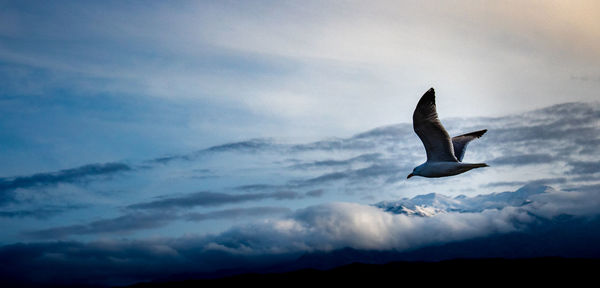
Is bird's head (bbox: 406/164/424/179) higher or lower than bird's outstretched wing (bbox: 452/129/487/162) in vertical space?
lower

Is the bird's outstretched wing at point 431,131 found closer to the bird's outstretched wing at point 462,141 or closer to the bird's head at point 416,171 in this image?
the bird's head at point 416,171

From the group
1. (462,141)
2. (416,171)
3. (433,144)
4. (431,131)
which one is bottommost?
(416,171)

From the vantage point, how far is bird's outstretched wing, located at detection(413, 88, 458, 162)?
109 feet

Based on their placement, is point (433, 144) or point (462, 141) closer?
point (433, 144)

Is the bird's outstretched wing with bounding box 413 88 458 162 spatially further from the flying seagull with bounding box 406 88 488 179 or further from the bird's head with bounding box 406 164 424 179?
the bird's head with bounding box 406 164 424 179

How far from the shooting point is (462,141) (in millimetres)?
41875

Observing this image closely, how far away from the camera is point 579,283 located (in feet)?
648

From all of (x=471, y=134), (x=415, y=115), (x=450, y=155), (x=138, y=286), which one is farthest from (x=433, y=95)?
(x=138, y=286)

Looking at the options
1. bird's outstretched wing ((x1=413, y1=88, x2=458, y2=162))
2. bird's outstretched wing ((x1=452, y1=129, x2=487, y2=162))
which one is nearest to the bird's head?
bird's outstretched wing ((x1=413, y1=88, x2=458, y2=162))

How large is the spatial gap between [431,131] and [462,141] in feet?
28.4

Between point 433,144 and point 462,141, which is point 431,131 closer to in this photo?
point 433,144

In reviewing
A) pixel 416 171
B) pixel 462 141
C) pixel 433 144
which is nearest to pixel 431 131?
pixel 433 144

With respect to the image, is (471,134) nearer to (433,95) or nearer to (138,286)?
(433,95)

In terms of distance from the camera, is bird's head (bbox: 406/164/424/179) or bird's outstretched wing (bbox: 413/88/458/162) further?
bird's head (bbox: 406/164/424/179)
